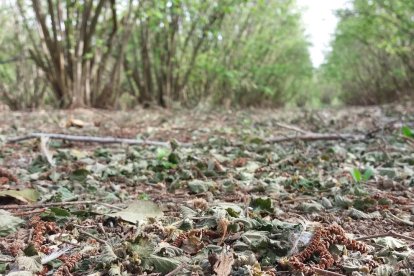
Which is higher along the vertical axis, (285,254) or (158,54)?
(158,54)

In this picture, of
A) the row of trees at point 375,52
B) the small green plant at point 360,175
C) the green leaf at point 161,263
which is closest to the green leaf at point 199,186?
the small green plant at point 360,175

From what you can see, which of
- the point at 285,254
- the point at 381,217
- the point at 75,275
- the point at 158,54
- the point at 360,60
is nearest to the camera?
the point at 75,275

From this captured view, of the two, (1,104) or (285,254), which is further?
(1,104)

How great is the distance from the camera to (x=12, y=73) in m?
15.3

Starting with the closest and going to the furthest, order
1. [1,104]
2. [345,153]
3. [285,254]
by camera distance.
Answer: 1. [285,254]
2. [345,153]
3. [1,104]

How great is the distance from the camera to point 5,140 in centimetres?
499

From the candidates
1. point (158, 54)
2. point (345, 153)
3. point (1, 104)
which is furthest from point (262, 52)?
point (345, 153)

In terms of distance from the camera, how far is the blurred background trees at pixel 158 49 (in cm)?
1023

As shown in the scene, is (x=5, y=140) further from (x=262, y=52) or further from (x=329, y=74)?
(x=329, y=74)

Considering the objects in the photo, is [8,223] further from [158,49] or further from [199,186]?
[158,49]

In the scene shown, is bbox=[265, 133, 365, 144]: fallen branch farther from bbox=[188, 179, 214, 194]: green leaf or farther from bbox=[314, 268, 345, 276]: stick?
bbox=[314, 268, 345, 276]: stick

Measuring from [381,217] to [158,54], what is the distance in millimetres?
12333

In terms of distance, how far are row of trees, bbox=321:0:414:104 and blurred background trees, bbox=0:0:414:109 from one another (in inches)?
2.6

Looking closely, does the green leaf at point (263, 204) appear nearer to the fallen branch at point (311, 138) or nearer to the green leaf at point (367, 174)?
the green leaf at point (367, 174)
